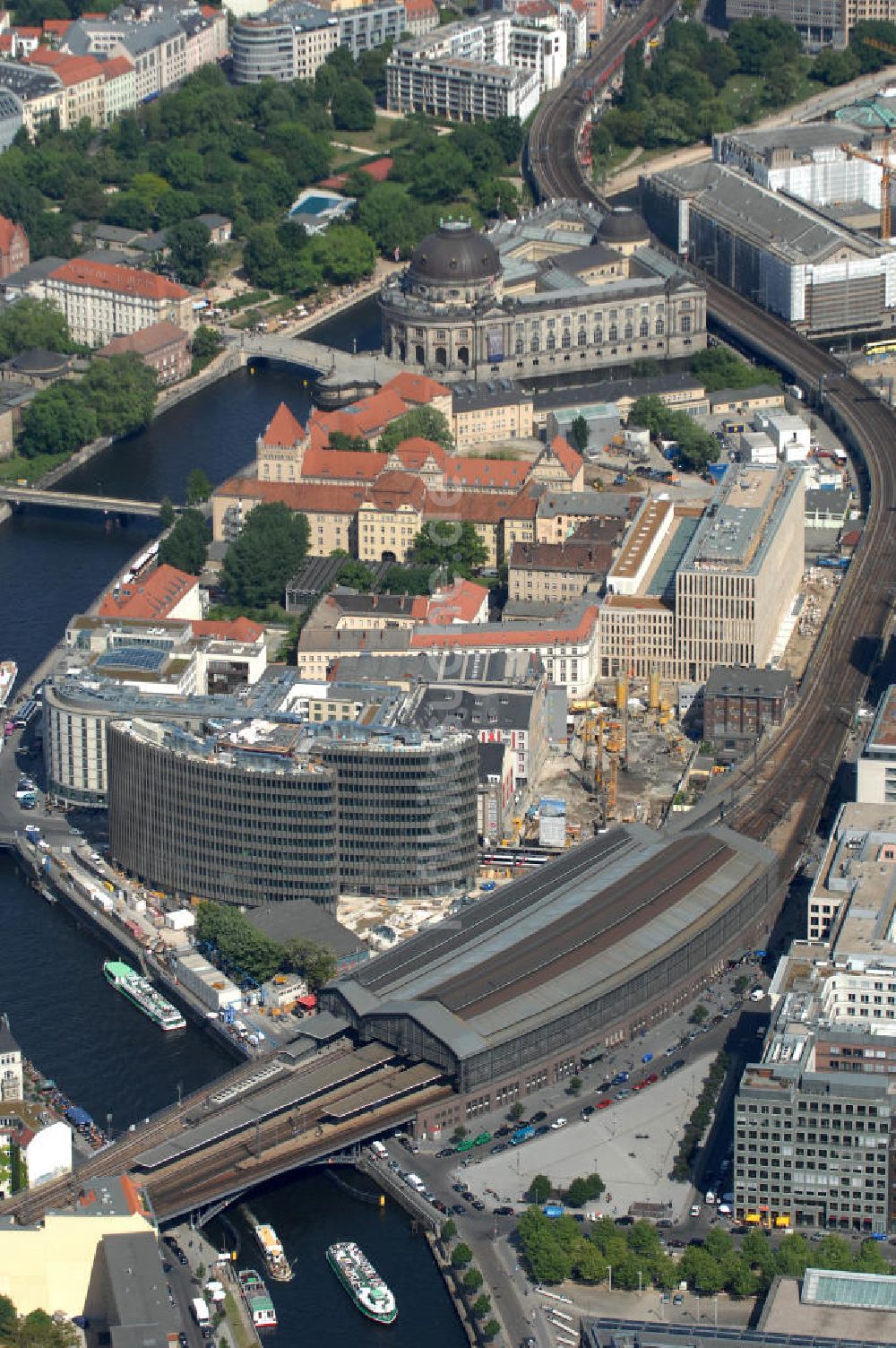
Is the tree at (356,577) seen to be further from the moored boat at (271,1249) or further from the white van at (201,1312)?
the white van at (201,1312)

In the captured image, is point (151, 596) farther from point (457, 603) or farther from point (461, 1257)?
point (461, 1257)

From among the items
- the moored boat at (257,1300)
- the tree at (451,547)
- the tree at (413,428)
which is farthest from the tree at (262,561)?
the moored boat at (257,1300)

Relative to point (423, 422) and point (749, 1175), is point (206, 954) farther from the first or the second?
point (423, 422)

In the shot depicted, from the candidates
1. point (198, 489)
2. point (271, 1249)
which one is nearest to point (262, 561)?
point (198, 489)

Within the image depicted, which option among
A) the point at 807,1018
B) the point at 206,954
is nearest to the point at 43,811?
the point at 206,954

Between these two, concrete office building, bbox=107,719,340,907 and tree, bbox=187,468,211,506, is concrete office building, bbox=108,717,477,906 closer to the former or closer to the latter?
concrete office building, bbox=107,719,340,907

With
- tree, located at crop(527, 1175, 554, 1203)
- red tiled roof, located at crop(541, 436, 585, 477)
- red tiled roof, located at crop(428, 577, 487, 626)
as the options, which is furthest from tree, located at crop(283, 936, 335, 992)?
red tiled roof, located at crop(541, 436, 585, 477)
